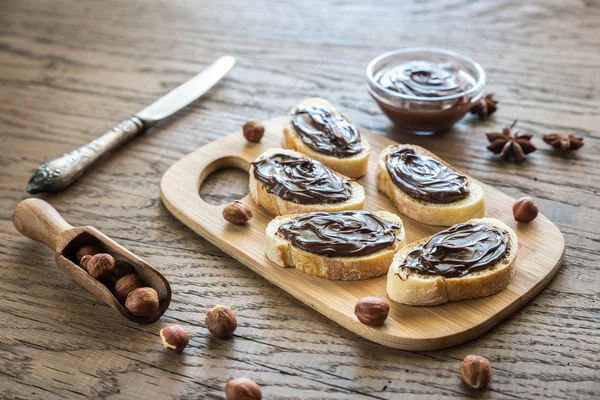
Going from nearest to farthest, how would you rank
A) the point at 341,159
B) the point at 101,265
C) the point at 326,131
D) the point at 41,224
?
the point at 101,265 → the point at 41,224 → the point at 341,159 → the point at 326,131

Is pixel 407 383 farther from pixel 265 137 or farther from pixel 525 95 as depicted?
pixel 525 95

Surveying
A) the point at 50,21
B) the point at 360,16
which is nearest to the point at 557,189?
the point at 360,16

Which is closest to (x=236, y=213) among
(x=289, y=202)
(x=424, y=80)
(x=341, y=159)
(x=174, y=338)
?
(x=289, y=202)

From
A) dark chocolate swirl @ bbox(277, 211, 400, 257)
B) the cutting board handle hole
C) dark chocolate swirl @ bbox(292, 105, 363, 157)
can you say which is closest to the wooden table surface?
the cutting board handle hole

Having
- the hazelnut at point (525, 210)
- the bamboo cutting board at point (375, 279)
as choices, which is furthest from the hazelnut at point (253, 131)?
the hazelnut at point (525, 210)

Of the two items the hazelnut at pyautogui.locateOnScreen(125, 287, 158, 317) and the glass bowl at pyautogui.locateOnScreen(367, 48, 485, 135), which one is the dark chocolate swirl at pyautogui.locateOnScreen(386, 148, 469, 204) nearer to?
the glass bowl at pyautogui.locateOnScreen(367, 48, 485, 135)

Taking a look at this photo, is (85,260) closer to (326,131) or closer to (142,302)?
(142,302)
